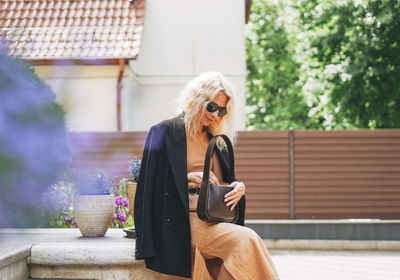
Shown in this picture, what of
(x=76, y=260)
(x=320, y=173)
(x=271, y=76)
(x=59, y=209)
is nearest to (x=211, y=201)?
(x=76, y=260)

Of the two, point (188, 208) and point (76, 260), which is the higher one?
point (188, 208)

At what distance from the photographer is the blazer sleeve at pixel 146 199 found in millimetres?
3002

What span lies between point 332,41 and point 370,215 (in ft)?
24.2

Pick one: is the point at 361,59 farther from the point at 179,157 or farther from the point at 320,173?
the point at 179,157

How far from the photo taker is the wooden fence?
32.9 feet

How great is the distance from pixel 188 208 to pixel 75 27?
10.7 metres

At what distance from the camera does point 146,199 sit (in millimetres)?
3041

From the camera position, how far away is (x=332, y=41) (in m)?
15.9

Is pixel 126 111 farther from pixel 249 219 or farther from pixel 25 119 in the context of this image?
pixel 25 119

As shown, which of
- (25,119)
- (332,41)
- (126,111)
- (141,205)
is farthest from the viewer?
(332,41)

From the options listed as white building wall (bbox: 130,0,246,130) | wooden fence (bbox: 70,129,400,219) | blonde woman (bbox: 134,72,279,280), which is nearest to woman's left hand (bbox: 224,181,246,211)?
blonde woman (bbox: 134,72,279,280)

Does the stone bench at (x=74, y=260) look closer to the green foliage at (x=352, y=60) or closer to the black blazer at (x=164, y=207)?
the black blazer at (x=164, y=207)

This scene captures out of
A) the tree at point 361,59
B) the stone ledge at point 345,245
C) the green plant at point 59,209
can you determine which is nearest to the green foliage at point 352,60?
the tree at point 361,59

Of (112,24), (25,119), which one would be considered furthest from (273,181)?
(25,119)
